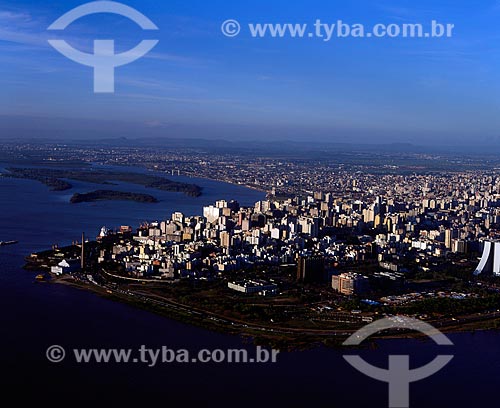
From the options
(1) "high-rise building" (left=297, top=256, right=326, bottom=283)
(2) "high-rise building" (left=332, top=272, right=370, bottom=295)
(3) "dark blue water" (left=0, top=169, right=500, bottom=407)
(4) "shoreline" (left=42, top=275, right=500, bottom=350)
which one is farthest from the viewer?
(1) "high-rise building" (left=297, top=256, right=326, bottom=283)

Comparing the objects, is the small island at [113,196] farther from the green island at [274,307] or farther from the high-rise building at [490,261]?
the high-rise building at [490,261]

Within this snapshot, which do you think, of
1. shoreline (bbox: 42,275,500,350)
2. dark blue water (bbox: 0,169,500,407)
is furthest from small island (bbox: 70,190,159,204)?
shoreline (bbox: 42,275,500,350)

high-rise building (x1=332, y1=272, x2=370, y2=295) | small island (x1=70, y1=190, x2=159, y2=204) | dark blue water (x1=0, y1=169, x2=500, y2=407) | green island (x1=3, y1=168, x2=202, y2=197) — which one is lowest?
dark blue water (x1=0, y1=169, x2=500, y2=407)

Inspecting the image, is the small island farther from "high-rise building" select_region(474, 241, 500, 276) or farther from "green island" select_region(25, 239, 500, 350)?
"high-rise building" select_region(474, 241, 500, 276)

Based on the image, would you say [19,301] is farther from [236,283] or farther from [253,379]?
[253,379]

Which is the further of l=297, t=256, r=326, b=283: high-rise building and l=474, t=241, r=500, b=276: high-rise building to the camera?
l=474, t=241, r=500, b=276: high-rise building

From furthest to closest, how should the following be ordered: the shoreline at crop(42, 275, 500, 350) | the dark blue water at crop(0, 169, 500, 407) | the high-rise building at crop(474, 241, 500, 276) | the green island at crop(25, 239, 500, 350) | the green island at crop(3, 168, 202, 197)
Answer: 1. the green island at crop(3, 168, 202, 197)
2. the high-rise building at crop(474, 241, 500, 276)
3. the green island at crop(25, 239, 500, 350)
4. the shoreline at crop(42, 275, 500, 350)
5. the dark blue water at crop(0, 169, 500, 407)

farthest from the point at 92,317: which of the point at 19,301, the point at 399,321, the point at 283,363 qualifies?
the point at 399,321
